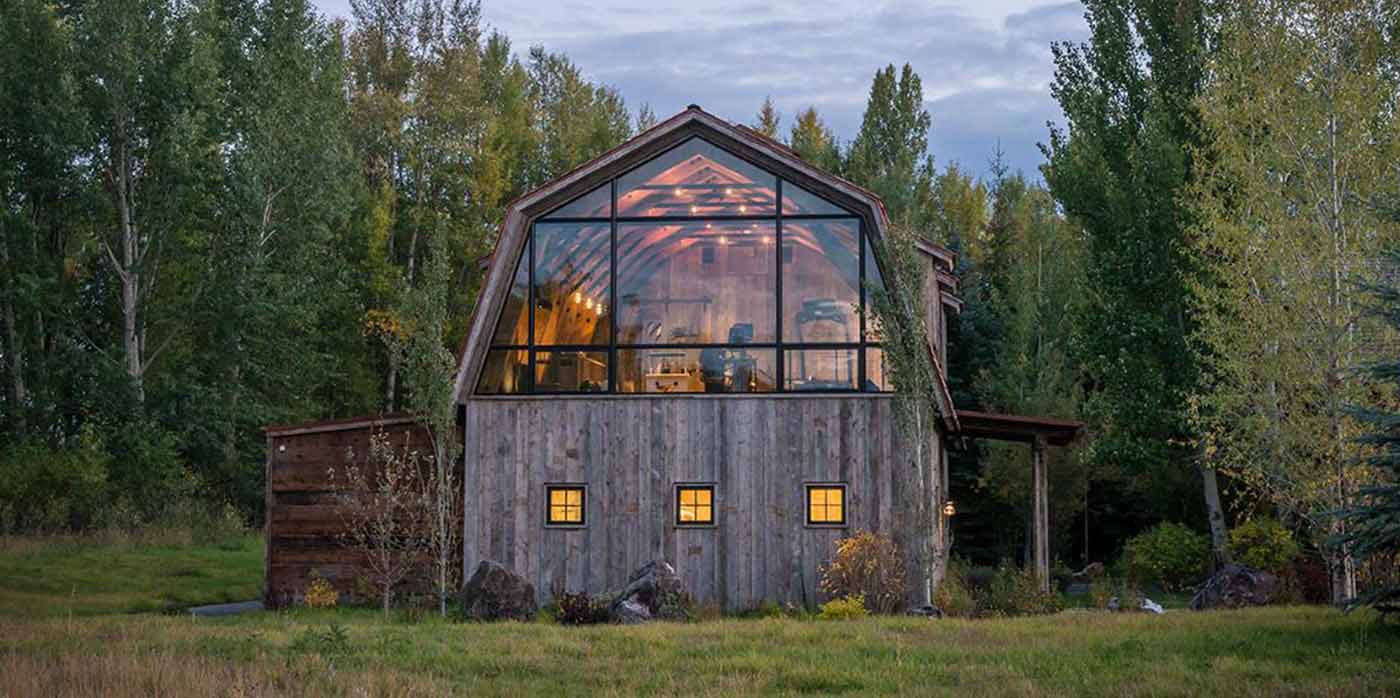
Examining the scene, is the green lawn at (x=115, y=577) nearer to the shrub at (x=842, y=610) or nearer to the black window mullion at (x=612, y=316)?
the black window mullion at (x=612, y=316)

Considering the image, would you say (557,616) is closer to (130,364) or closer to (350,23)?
(130,364)

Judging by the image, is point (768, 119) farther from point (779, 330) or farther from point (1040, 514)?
point (779, 330)

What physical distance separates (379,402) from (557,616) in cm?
2417

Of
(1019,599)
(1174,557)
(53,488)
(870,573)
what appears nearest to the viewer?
(1019,599)

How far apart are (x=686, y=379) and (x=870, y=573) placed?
12.7 ft

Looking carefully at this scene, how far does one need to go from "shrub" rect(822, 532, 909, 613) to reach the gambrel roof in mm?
2438

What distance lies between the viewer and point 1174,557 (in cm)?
2644

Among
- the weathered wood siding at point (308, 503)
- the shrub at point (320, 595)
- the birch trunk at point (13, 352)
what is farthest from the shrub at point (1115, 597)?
the birch trunk at point (13, 352)

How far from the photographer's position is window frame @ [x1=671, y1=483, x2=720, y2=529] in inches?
843

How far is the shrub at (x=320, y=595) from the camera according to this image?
21.8 meters

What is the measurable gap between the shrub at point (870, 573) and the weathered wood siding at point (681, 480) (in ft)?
1.48

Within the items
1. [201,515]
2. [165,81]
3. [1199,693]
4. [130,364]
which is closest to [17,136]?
[165,81]

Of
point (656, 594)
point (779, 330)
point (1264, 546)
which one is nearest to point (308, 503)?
point (656, 594)

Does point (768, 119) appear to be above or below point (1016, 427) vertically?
above
